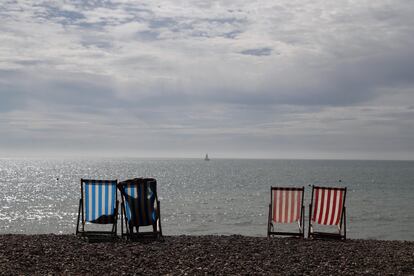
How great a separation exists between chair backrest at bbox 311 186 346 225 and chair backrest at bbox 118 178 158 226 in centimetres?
345

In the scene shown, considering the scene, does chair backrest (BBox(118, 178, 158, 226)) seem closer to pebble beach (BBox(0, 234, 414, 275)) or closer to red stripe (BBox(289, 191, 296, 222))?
pebble beach (BBox(0, 234, 414, 275))

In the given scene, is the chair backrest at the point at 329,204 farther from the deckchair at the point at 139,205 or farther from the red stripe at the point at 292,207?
the deckchair at the point at 139,205

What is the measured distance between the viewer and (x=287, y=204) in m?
10.1

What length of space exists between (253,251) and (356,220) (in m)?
18.7

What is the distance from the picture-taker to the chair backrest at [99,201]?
9.06 meters

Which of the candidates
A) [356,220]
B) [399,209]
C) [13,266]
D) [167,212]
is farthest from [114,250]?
[399,209]

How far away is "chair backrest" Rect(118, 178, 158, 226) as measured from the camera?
29.0 ft

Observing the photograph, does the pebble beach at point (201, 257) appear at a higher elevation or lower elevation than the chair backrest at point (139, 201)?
lower

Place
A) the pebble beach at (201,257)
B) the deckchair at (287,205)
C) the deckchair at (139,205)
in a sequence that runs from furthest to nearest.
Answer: the deckchair at (287,205), the deckchair at (139,205), the pebble beach at (201,257)

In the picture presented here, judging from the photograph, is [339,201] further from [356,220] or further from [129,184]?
[356,220]

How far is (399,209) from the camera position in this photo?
3112cm

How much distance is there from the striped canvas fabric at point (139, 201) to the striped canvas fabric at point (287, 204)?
275 cm

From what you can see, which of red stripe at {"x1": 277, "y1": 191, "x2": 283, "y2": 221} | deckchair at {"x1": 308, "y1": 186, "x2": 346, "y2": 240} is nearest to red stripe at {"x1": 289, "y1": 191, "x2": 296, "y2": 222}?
red stripe at {"x1": 277, "y1": 191, "x2": 283, "y2": 221}

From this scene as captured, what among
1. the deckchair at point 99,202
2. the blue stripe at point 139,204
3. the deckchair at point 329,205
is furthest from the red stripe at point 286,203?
the deckchair at point 99,202
